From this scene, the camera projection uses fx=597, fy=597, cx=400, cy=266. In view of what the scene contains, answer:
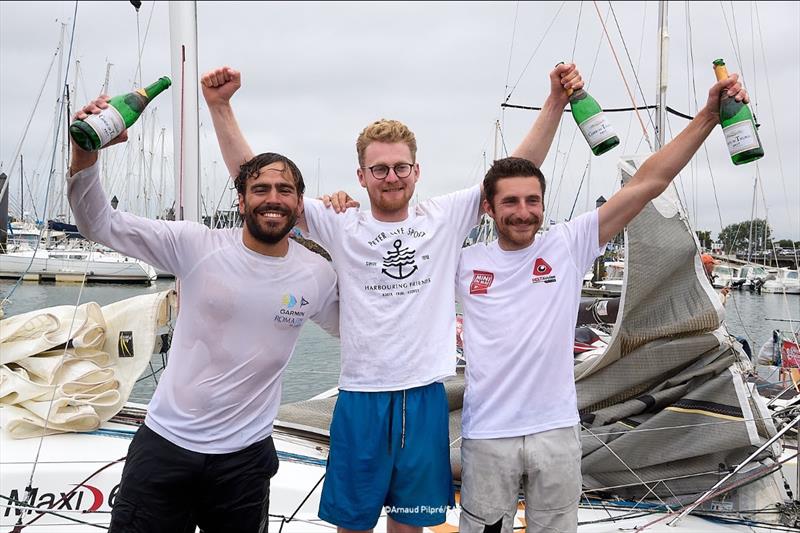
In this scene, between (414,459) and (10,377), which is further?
(10,377)

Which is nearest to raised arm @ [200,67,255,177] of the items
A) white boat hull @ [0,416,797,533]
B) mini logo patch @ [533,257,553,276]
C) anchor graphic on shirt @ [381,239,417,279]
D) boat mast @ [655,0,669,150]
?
anchor graphic on shirt @ [381,239,417,279]

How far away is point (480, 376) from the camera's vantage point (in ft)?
7.80

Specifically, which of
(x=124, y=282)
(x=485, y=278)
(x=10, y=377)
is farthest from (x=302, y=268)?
(x=124, y=282)

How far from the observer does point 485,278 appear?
249 centimetres

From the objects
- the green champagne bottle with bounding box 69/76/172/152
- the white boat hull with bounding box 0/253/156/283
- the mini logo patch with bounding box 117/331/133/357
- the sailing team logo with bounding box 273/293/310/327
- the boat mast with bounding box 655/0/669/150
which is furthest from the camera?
the white boat hull with bounding box 0/253/156/283

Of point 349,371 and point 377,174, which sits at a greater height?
point 377,174

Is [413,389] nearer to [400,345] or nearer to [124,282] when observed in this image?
[400,345]

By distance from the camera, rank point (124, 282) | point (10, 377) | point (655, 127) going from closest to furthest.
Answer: point (10, 377), point (655, 127), point (124, 282)

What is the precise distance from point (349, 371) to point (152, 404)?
2.65 ft

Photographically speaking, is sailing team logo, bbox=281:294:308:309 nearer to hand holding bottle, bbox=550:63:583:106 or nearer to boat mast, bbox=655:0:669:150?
hand holding bottle, bbox=550:63:583:106

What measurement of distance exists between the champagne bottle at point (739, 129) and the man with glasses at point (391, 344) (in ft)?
3.85

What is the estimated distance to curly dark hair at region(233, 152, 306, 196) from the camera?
2.42 metres

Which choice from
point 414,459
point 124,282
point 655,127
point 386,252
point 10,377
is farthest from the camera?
point 124,282

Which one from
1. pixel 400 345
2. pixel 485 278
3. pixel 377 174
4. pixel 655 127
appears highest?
pixel 655 127
